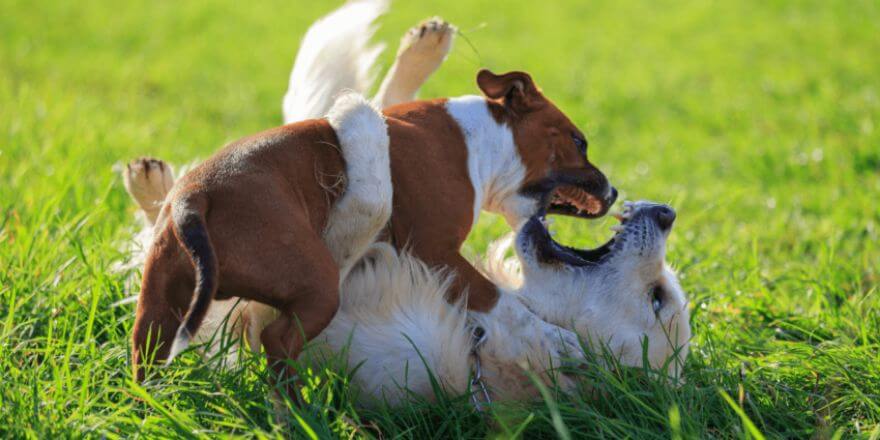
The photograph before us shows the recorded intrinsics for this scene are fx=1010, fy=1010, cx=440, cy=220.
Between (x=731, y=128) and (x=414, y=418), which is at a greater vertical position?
(x=414, y=418)

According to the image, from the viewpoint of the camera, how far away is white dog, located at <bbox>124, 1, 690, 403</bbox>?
310 cm

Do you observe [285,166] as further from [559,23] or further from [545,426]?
[559,23]

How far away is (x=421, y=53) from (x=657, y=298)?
5.37ft

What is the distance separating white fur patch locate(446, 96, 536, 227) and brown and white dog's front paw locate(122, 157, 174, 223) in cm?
127

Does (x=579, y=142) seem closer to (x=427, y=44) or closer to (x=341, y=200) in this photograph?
(x=427, y=44)

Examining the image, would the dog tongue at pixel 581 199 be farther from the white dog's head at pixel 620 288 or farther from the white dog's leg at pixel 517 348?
the white dog's leg at pixel 517 348

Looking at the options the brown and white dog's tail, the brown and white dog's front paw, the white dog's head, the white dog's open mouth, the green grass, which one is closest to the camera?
the brown and white dog's tail

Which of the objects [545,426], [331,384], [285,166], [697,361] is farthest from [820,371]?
[285,166]

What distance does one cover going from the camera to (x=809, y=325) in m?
3.88

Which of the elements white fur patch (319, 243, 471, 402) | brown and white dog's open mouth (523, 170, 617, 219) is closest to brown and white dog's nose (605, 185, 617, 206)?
brown and white dog's open mouth (523, 170, 617, 219)

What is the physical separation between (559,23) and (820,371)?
10506 millimetres

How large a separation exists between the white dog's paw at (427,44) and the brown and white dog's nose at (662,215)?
1.36 meters

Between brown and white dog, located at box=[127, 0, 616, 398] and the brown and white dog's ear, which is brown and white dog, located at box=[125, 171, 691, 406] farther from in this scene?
the brown and white dog's ear

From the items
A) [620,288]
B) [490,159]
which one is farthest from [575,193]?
[620,288]
